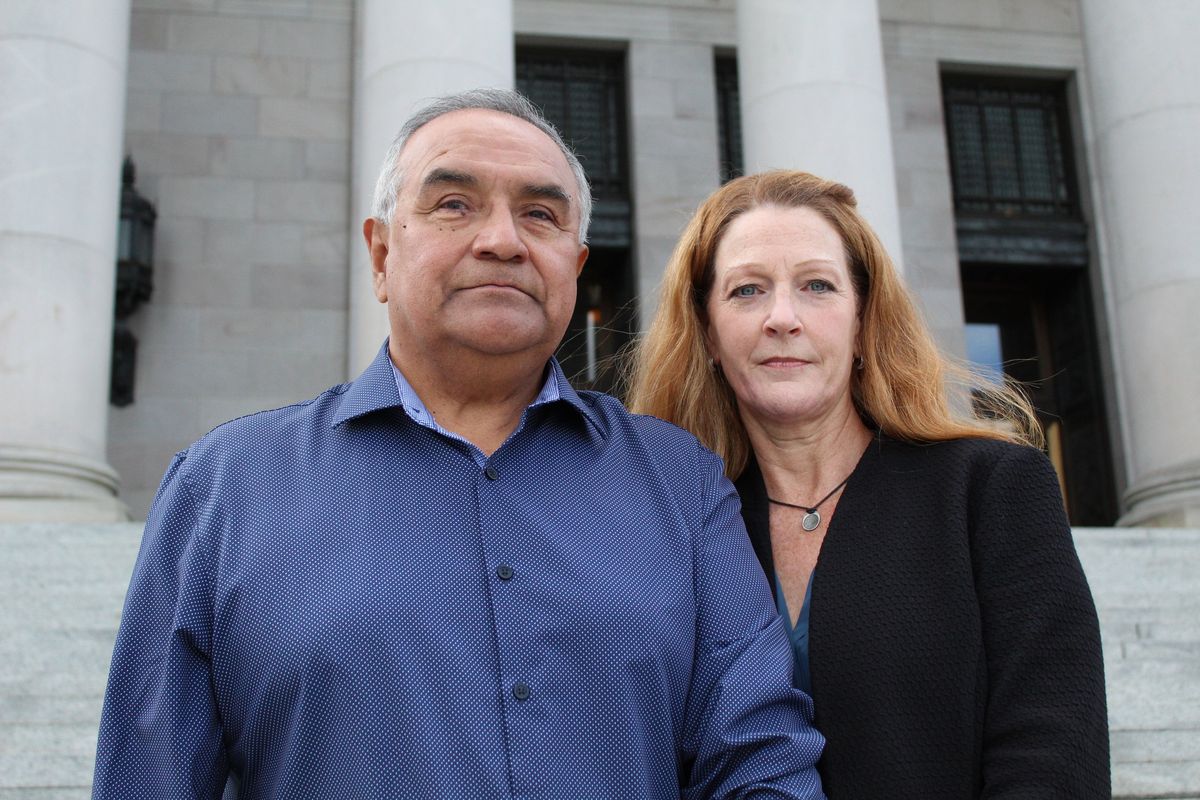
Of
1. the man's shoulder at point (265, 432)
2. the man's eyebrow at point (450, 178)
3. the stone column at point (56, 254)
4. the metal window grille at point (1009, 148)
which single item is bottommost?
the man's shoulder at point (265, 432)

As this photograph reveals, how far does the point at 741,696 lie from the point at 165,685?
1259 mm

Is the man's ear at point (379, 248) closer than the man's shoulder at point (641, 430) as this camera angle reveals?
No

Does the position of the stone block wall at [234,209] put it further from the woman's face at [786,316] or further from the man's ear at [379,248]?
the woman's face at [786,316]

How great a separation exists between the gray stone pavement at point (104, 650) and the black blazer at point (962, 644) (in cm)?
269

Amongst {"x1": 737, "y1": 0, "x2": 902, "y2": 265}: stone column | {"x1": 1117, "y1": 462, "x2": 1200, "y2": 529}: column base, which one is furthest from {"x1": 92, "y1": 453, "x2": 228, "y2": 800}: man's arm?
{"x1": 1117, "y1": 462, "x2": 1200, "y2": 529}: column base

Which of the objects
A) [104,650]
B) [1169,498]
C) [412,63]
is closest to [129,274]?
[412,63]

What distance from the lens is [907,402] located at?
3557 millimetres

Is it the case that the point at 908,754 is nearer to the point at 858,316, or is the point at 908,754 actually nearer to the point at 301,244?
the point at 858,316

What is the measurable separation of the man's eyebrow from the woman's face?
886mm

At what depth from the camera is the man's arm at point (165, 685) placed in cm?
259

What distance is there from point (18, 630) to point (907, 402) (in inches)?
205

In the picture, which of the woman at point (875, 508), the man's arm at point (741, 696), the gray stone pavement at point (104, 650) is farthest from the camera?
the gray stone pavement at point (104, 650)

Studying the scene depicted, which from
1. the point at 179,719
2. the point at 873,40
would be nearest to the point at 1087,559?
the point at 873,40

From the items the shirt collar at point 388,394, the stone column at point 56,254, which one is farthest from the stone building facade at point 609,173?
the shirt collar at point 388,394
